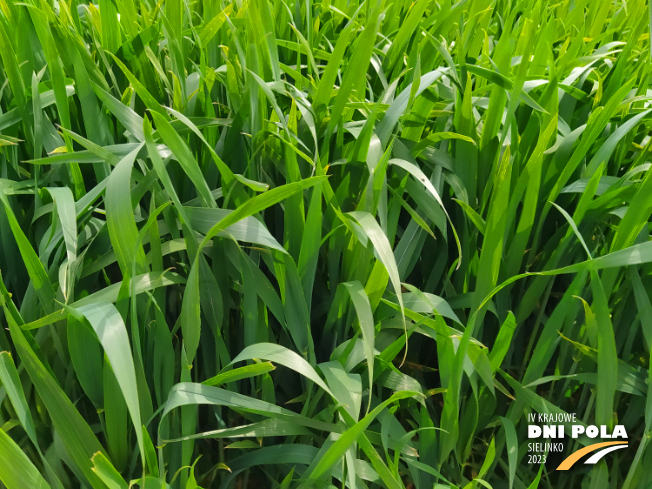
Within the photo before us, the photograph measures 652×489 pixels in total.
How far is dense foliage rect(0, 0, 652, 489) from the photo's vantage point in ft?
1.67

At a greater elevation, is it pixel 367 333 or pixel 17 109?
pixel 17 109

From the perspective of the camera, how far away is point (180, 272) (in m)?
0.65

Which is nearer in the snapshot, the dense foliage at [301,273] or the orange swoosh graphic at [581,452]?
the dense foliage at [301,273]

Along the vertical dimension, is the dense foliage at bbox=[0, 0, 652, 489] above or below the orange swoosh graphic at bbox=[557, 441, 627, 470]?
above

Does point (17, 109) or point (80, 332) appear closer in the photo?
point (80, 332)

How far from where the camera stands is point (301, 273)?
575 mm

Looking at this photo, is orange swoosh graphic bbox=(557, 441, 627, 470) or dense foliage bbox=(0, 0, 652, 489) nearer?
dense foliage bbox=(0, 0, 652, 489)

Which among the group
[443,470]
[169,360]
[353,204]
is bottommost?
[443,470]

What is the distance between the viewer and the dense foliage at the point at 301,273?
508 mm

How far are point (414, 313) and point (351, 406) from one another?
0.12m

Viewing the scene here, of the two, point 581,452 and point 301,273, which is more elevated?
point 301,273

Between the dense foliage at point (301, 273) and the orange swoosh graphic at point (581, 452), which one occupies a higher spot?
the dense foliage at point (301, 273)

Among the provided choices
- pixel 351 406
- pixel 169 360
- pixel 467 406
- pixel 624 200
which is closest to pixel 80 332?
pixel 169 360

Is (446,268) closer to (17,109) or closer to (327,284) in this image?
(327,284)
